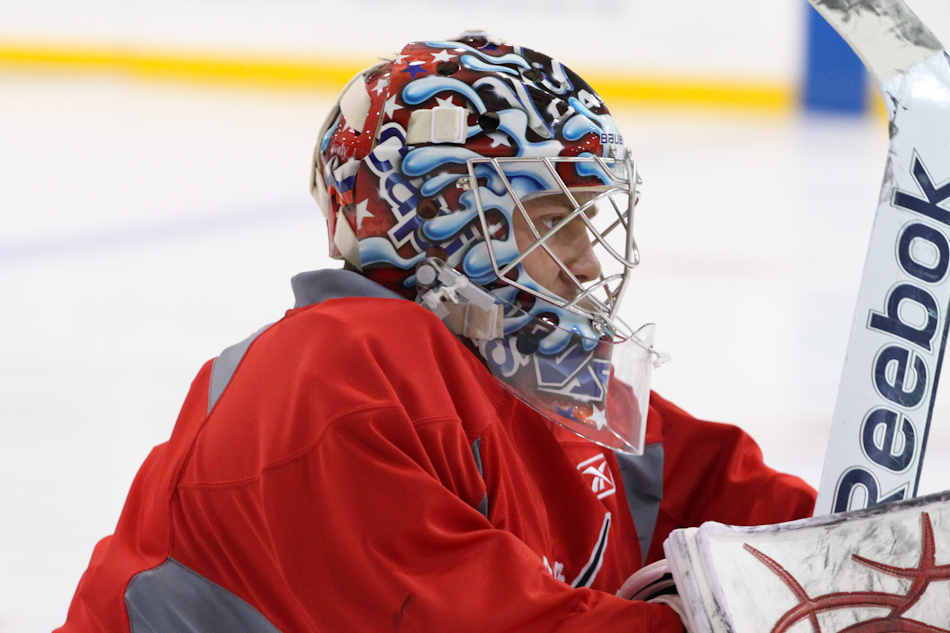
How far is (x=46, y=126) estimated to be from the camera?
6512mm

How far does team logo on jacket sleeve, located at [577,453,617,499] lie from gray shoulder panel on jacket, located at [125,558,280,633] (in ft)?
1.61

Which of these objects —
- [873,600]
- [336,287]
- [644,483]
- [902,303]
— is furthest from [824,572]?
[336,287]

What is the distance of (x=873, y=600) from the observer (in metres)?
1.09

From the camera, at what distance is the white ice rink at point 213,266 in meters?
2.78

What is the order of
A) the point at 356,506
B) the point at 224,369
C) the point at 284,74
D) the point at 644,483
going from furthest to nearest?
the point at 284,74, the point at 644,483, the point at 224,369, the point at 356,506

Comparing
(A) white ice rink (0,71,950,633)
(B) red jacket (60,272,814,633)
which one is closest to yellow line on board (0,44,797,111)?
(A) white ice rink (0,71,950,633)

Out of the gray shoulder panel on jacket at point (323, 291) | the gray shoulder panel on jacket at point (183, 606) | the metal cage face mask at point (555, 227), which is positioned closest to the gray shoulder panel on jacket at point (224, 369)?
the gray shoulder panel on jacket at point (323, 291)

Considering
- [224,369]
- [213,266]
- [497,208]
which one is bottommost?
[224,369]

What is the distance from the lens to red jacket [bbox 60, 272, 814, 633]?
107 centimetres

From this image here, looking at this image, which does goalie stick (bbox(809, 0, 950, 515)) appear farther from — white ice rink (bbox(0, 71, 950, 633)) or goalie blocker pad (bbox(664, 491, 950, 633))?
white ice rink (bbox(0, 71, 950, 633))

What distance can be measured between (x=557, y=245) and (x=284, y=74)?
6.52 meters

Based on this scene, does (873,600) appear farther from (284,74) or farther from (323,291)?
(284,74)

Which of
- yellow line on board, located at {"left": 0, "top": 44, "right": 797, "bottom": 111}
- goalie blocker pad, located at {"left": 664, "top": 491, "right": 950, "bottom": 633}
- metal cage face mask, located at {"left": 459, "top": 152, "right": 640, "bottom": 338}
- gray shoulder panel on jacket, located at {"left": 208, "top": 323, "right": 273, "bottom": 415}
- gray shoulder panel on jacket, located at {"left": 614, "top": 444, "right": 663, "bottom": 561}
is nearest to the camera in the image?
goalie blocker pad, located at {"left": 664, "top": 491, "right": 950, "bottom": 633}

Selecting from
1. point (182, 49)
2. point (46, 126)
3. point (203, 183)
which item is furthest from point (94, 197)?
point (182, 49)
